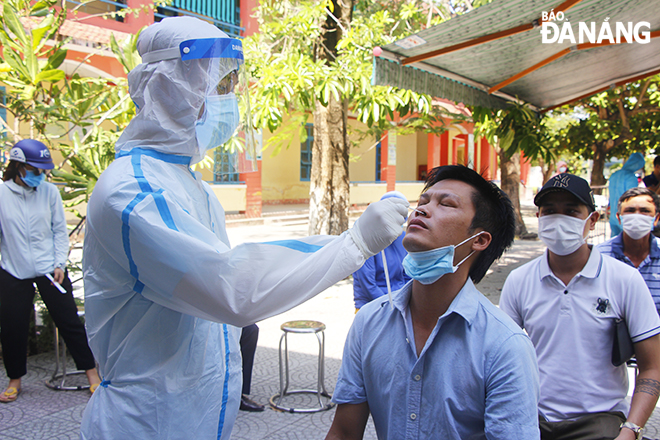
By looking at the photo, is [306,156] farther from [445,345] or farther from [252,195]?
[445,345]

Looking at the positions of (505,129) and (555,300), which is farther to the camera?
(505,129)

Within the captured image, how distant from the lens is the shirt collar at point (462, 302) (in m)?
1.53

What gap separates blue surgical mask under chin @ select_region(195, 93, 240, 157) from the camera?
189 cm

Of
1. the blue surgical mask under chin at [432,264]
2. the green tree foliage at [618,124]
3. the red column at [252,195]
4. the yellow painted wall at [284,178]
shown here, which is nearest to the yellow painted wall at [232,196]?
the red column at [252,195]

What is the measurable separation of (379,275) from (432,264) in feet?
7.85

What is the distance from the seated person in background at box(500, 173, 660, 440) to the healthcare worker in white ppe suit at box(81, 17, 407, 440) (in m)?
1.20

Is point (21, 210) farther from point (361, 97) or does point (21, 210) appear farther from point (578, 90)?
point (578, 90)

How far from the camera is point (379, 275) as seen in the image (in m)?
4.02

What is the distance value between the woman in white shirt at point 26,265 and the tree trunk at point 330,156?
4.57 meters

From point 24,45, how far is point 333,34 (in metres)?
5.01

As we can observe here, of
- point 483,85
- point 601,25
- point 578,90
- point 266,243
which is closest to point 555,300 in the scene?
point 266,243

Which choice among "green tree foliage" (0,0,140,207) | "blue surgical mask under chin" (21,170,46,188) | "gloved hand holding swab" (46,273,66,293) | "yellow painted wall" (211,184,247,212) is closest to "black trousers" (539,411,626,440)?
"gloved hand holding swab" (46,273,66,293)

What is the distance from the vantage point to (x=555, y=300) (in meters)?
2.40

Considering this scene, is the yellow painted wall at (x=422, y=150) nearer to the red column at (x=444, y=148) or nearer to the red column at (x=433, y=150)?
the red column at (x=444, y=148)
